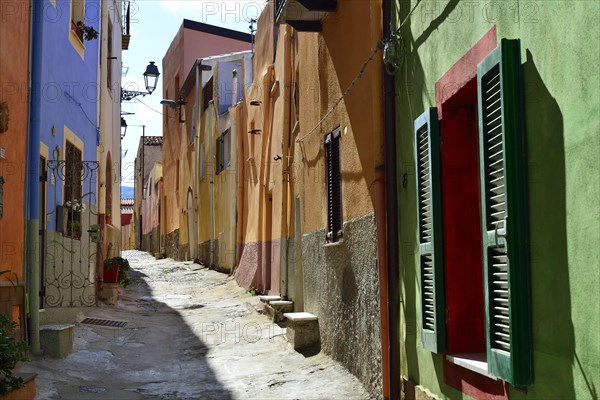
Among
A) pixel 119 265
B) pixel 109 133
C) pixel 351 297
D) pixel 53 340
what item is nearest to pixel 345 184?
pixel 351 297

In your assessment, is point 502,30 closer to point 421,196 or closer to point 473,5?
point 473,5

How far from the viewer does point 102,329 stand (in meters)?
11.8

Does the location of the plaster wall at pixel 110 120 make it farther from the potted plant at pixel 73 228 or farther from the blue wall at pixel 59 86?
the potted plant at pixel 73 228

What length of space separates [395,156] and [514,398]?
310 cm

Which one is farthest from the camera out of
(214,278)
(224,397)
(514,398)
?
(214,278)

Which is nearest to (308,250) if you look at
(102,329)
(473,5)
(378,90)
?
(102,329)

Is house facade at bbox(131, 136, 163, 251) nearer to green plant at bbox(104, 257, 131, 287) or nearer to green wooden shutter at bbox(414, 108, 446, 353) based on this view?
green plant at bbox(104, 257, 131, 287)

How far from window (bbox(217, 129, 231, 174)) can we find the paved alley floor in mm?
6954

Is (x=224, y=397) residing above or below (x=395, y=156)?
below

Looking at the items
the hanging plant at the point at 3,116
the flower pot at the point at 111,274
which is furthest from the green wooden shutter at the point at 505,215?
the flower pot at the point at 111,274

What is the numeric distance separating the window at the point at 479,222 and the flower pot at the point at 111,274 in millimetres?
9812

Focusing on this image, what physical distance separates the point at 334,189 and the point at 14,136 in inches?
141

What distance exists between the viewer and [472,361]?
16.5ft

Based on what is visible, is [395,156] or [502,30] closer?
[502,30]
